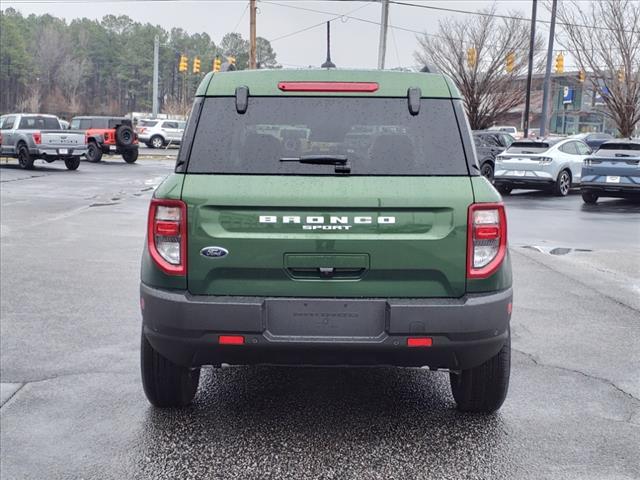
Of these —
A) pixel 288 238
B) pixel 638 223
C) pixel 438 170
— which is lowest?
pixel 638 223

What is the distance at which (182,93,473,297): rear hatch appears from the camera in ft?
12.7

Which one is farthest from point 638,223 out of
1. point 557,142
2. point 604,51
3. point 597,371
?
point 604,51

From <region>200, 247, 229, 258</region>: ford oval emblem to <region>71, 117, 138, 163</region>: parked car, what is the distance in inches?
1242

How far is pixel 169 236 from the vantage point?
3.96 meters

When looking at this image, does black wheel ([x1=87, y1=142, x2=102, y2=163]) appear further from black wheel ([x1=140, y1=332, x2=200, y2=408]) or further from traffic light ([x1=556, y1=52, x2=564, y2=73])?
black wheel ([x1=140, y1=332, x2=200, y2=408])

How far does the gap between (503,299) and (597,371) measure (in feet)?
6.99

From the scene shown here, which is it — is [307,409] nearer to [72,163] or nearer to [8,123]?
[72,163]

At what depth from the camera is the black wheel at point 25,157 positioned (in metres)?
28.0

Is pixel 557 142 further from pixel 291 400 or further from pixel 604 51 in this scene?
pixel 291 400

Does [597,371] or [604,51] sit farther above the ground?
[604,51]

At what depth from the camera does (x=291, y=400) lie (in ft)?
16.4

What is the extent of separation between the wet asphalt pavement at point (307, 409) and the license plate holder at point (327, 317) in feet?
2.27

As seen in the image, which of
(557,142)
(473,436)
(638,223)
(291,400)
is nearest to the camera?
(473,436)

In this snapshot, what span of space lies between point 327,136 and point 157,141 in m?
48.1
